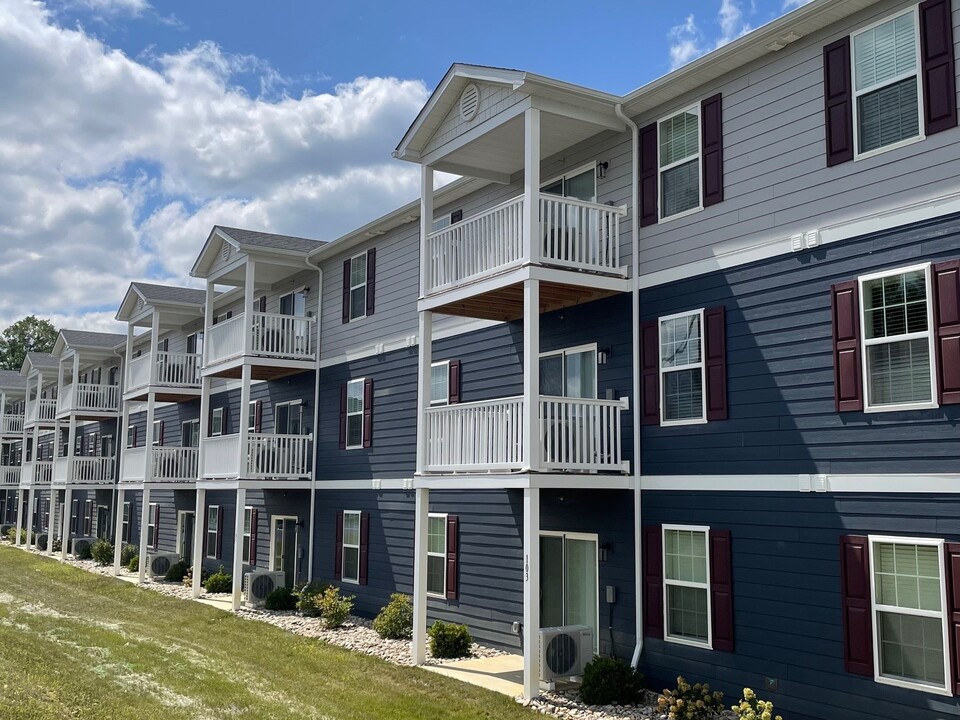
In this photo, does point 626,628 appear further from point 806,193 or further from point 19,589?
point 19,589

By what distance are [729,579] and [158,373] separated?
22041 mm

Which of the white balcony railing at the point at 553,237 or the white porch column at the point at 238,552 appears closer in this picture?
the white balcony railing at the point at 553,237

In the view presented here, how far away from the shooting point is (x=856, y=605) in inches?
409

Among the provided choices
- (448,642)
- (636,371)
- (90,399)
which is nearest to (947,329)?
(636,371)

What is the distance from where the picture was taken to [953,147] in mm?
9977

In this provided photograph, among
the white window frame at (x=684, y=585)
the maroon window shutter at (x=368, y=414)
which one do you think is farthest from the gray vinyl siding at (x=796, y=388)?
the maroon window shutter at (x=368, y=414)

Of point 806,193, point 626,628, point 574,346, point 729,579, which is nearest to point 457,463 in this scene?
point 574,346

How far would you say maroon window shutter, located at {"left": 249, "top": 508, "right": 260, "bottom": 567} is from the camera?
25906 mm

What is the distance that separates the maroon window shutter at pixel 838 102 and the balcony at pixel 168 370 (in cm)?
2221

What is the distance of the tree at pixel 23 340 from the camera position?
84.4 m

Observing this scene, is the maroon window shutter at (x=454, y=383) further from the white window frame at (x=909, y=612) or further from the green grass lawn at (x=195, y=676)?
the white window frame at (x=909, y=612)

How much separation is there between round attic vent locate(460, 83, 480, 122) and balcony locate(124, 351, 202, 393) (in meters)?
16.8

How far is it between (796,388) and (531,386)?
3.60m

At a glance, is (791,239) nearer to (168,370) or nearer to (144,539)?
(168,370)
